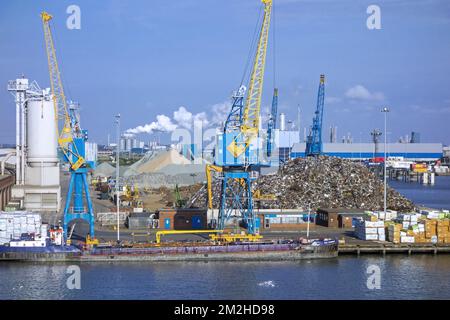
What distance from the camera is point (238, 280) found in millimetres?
24672

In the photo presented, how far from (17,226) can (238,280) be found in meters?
10.6

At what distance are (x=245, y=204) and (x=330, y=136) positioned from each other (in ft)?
427

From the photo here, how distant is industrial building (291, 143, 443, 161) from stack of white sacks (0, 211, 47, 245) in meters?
95.7

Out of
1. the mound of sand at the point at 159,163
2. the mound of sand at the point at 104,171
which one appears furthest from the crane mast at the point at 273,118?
the mound of sand at the point at 104,171

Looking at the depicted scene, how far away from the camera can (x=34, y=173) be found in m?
47.2

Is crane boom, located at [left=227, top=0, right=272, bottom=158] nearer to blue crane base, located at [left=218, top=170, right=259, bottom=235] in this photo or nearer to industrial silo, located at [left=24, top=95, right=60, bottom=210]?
blue crane base, located at [left=218, top=170, right=259, bottom=235]

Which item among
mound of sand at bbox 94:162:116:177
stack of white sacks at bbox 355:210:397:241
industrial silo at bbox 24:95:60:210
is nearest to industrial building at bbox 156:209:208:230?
stack of white sacks at bbox 355:210:397:241

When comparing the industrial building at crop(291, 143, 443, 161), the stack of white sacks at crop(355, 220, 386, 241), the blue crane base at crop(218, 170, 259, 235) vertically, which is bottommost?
the stack of white sacks at crop(355, 220, 386, 241)

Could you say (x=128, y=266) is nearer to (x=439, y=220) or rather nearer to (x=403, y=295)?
(x=403, y=295)

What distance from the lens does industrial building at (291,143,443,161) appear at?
124812 millimetres

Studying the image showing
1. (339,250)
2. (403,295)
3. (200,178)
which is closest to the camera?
(403,295)

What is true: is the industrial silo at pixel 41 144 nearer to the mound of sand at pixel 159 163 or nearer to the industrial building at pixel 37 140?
the industrial building at pixel 37 140

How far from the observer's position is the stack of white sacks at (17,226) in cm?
2983
